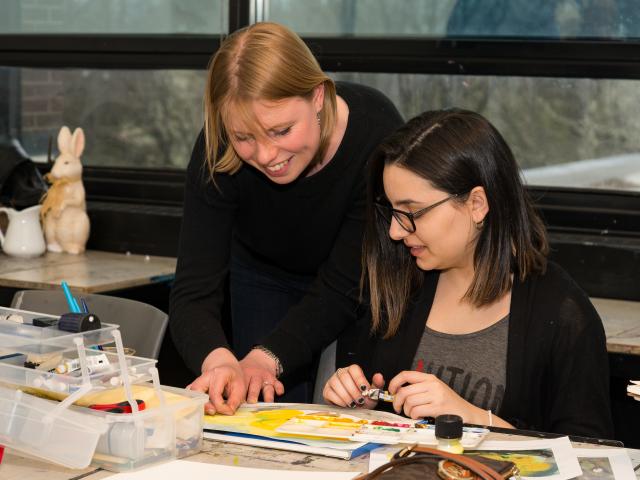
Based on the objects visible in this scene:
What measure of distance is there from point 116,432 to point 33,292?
3.45ft

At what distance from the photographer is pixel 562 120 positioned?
123 inches

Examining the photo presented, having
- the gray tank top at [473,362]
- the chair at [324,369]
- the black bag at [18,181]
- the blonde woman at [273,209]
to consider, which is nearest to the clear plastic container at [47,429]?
the blonde woman at [273,209]

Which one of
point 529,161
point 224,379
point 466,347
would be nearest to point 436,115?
point 466,347

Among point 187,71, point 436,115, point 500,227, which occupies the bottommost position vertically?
point 500,227

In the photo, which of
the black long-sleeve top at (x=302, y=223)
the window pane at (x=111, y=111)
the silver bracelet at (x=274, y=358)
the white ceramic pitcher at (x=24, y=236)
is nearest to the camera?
the silver bracelet at (x=274, y=358)

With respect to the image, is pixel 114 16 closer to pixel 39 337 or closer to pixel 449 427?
pixel 39 337

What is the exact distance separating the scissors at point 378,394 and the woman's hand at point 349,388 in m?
0.02

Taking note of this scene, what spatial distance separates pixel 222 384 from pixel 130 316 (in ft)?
1.77

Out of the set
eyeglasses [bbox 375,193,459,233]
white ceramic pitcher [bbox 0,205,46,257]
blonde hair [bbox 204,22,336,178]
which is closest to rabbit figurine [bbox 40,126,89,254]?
white ceramic pitcher [bbox 0,205,46,257]

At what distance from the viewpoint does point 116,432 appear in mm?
1484

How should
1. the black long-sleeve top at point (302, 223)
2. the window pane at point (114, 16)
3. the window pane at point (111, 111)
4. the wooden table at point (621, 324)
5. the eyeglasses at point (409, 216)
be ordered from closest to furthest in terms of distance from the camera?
1. the eyeglasses at point (409, 216)
2. the black long-sleeve top at point (302, 223)
3. the wooden table at point (621, 324)
4. the window pane at point (114, 16)
5. the window pane at point (111, 111)

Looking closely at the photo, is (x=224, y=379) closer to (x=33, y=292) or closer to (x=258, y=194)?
(x=258, y=194)

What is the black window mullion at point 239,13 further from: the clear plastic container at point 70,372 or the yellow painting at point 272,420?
the clear plastic container at point 70,372

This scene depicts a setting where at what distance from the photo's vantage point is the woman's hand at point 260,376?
188 cm
